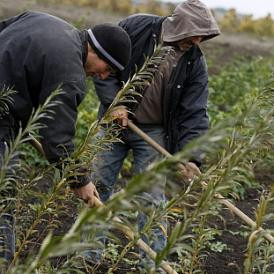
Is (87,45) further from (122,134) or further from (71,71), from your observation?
(122,134)

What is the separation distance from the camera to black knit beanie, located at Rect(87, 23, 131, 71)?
3684mm

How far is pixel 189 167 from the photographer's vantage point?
4.54 m

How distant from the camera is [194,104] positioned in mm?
4785

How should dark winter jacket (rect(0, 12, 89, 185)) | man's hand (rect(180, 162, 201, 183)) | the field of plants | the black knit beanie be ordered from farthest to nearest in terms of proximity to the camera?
man's hand (rect(180, 162, 201, 183)), the black knit beanie, dark winter jacket (rect(0, 12, 89, 185)), the field of plants

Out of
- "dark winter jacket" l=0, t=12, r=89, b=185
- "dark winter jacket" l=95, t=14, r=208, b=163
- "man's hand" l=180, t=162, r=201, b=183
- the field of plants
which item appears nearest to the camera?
the field of plants

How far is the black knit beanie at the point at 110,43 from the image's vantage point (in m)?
3.68

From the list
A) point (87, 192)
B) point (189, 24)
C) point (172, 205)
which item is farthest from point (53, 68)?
point (189, 24)

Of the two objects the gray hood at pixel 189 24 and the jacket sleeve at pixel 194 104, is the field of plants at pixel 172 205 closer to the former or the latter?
the jacket sleeve at pixel 194 104

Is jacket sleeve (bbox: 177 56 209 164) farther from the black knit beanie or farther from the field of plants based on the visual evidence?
the black knit beanie

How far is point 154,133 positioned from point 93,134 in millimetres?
1528

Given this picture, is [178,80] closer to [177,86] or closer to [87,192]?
[177,86]

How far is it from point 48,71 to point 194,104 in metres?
1.55

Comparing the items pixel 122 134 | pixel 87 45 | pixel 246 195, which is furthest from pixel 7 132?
pixel 246 195

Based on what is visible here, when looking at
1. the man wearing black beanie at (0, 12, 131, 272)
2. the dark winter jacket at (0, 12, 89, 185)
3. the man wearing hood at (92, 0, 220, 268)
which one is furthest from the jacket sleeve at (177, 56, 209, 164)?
the dark winter jacket at (0, 12, 89, 185)
